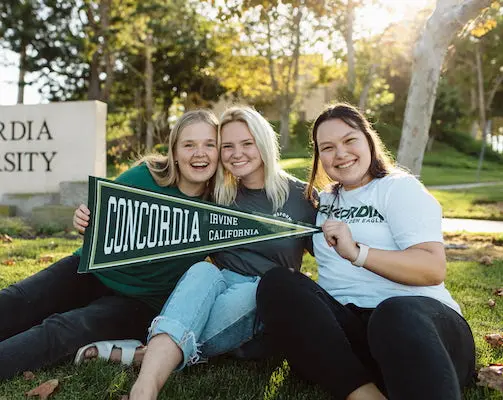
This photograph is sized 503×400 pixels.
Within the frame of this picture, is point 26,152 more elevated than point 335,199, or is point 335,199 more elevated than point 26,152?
point 335,199

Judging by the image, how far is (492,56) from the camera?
37062 millimetres

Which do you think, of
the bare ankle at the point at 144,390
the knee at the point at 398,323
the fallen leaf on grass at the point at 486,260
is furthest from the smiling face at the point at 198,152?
the fallen leaf on grass at the point at 486,260

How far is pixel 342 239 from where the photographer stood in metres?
2.26

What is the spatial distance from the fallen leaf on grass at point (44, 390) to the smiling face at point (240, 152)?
1345mm

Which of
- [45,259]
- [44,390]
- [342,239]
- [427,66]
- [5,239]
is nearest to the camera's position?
[342,239]

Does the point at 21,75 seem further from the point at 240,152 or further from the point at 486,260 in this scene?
the point at 240,152

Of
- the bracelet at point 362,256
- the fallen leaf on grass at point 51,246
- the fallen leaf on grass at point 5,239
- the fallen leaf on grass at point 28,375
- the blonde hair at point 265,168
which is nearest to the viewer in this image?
the bracelet at point 362,256

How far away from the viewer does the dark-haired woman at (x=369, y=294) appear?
1.91 meters

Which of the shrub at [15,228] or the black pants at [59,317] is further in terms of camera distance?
the shrub at [15,228]

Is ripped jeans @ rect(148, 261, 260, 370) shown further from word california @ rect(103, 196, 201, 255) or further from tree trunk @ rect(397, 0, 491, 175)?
tree trunk @ rect(397, 0, 491, 175)

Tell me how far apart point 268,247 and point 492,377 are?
1.17 meters

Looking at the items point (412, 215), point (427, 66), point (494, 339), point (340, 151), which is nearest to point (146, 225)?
point (340, 151)

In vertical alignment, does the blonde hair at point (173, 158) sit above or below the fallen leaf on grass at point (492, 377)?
above

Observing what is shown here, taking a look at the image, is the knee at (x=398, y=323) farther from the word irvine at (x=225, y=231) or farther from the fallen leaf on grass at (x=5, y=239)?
the fallen leaf on grass at (x=5, y=239)
